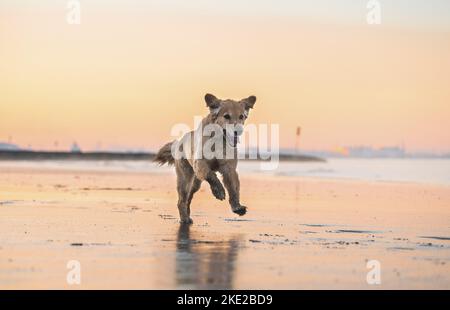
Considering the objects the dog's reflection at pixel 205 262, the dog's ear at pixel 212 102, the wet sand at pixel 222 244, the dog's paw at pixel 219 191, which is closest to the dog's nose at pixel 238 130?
the dog's ear at pixel 212 102

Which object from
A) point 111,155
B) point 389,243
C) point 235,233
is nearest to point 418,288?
point 389,243

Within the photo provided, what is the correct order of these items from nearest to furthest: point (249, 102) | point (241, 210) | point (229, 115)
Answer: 1. point (241, 210)
2. point (229, 115)
3. point (249, 102)

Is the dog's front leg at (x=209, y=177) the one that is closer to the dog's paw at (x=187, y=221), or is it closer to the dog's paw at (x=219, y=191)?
the dog's paw at (x=219, y=191)

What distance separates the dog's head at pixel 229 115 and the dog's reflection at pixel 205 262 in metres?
1.86

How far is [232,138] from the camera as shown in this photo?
45.4 feet

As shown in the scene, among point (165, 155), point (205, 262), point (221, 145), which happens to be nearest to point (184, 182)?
point (165, 155)

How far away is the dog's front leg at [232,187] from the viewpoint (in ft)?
44.3

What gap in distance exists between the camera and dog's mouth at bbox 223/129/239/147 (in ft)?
45.3

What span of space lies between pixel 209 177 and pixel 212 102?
1174 mm

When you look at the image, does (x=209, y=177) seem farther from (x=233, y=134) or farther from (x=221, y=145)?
(x=233, y=134)

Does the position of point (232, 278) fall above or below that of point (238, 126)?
below
